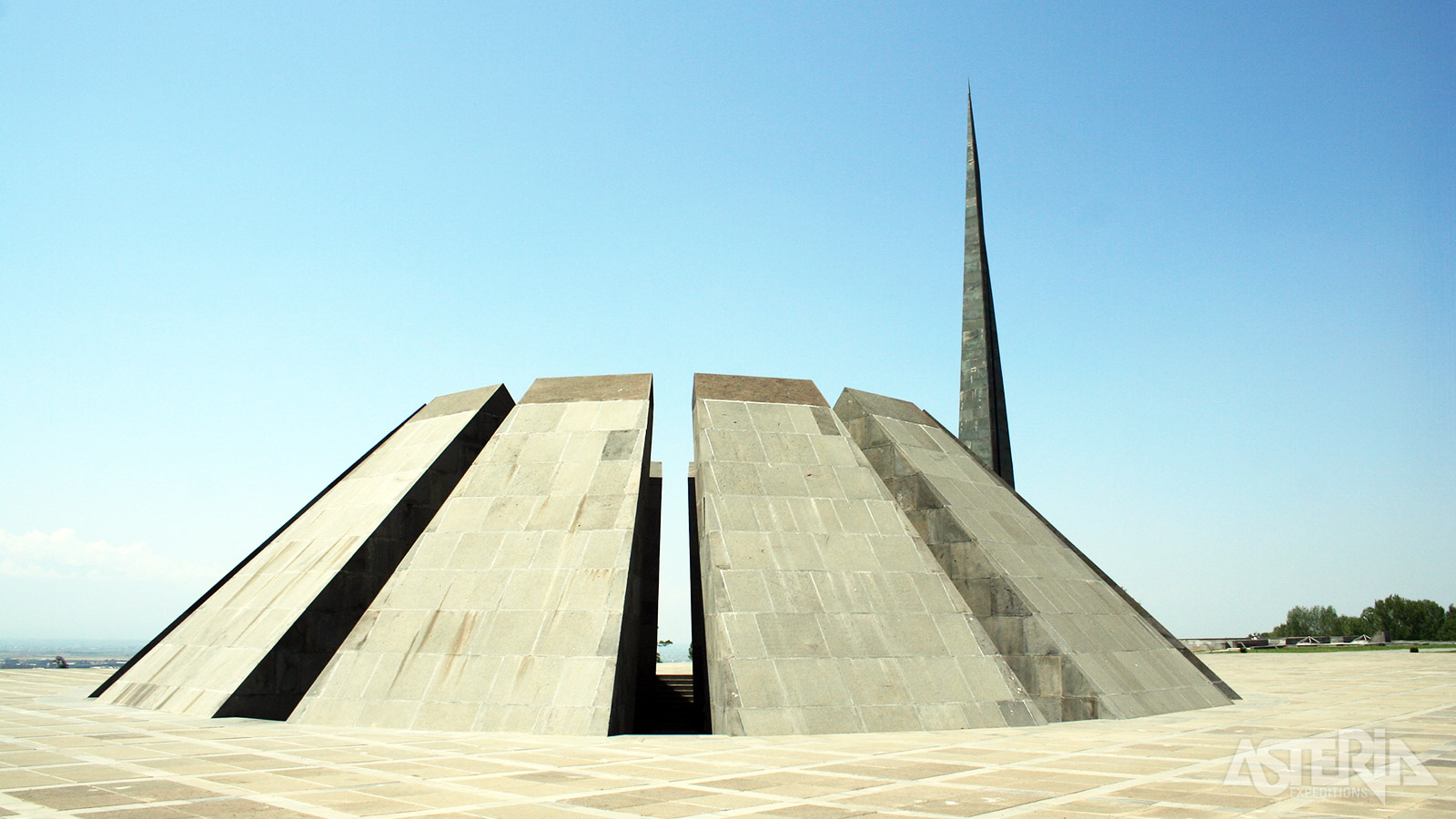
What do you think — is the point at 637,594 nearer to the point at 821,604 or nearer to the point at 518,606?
the point at 518,606

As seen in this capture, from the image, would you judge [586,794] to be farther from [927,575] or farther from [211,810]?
[927,575]

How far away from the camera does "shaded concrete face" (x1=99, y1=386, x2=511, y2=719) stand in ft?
44.8

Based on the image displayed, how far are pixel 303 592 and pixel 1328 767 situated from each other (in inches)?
581

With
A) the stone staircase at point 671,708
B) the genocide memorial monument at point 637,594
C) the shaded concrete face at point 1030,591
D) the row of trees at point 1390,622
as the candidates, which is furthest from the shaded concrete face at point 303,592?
the row of trees at point 1390,622

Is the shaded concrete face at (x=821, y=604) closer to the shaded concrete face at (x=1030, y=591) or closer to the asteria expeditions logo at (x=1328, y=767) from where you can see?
the shaded concrete face at (x=1030, y=591)

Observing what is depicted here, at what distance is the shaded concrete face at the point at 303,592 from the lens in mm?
13664

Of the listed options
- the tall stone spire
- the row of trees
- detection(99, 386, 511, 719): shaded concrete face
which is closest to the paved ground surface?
detection(99, 386, 511, 719): shaded concrete face

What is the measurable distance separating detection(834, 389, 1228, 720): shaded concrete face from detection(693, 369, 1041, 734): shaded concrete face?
66 centimetres

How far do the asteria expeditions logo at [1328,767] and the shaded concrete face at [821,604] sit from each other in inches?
143

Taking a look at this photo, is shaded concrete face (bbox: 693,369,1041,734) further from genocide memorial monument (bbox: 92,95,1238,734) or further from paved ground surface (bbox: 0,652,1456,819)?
paved ground surface (bbox: 0,652,1456,819)

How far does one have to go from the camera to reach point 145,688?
48.1 feet

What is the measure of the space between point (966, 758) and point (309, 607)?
1084 centimetres

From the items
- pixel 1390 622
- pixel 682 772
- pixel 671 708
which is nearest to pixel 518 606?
pixel 682 772

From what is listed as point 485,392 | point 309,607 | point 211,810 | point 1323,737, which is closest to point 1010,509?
point 1323,737
